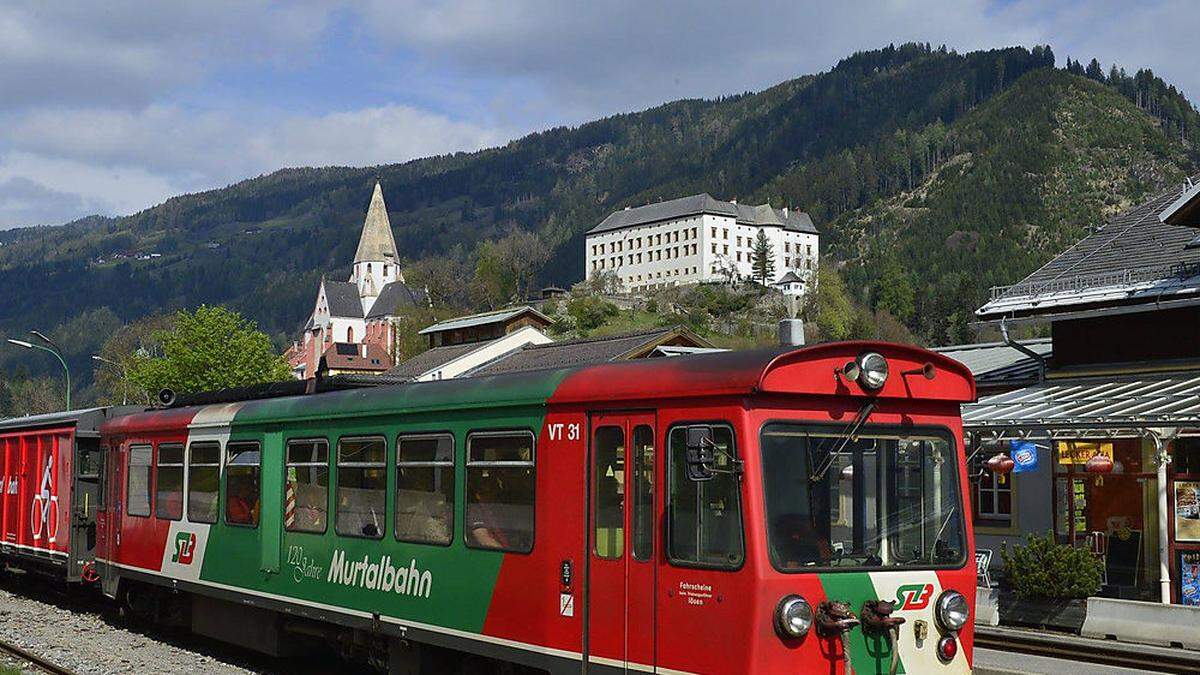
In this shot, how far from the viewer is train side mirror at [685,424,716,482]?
27.4 feet

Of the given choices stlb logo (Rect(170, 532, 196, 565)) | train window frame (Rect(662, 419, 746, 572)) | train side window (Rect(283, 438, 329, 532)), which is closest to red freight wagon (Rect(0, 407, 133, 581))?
stlb logo (Rect(170, 532, 196, 565))

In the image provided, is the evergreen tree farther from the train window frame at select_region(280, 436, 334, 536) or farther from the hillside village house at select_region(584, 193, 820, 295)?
the train window frame at select_region(280, 436, 334, 536)

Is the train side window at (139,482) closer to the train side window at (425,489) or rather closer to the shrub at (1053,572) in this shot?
the train side window at (425,489)

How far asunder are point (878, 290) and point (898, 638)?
157653mm

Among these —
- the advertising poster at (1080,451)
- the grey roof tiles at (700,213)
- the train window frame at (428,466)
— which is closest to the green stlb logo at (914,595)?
the train window frame at (428,466)

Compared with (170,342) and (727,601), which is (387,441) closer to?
(727,601)

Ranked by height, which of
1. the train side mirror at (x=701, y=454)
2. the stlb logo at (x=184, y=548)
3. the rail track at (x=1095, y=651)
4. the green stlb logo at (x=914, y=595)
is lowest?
the rail track at (x=1095, y=651)

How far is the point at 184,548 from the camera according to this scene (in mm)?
15422

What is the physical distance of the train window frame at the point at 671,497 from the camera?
8.30 meters

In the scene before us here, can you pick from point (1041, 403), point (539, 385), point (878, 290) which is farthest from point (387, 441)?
point (878, 290)

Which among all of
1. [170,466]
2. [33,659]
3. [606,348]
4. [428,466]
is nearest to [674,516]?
[428,466]

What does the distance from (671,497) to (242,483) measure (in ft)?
22.5

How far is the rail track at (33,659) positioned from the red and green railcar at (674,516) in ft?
14.5

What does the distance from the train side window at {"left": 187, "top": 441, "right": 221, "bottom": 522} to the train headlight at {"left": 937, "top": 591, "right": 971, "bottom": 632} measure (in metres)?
8.61
